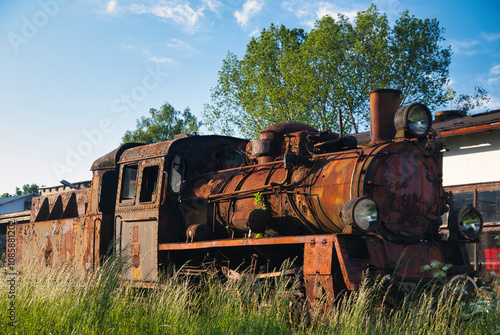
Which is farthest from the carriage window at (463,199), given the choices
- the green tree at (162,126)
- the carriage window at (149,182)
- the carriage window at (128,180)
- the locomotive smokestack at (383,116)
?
the green tree at (162,126)

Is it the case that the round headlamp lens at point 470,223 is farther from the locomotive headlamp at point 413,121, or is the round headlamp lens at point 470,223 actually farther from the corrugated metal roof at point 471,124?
the corrugated metal roof at point 471,124

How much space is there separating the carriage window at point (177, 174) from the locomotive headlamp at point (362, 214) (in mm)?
3354

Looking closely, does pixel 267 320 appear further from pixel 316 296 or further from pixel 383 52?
pixel 383 52

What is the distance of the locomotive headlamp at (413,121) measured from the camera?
6.77 meters

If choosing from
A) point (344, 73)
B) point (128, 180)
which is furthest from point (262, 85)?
point (128, 180)

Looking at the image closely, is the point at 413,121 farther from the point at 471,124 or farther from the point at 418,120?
the point at 471,124

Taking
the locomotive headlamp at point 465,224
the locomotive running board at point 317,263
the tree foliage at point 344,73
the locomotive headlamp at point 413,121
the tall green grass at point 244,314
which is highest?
the tree foliage at point 344,73

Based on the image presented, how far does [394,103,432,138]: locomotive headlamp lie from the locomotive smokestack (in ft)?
0.69

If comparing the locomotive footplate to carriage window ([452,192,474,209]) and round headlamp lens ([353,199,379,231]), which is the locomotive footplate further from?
carriage window ([452,192,474,209])

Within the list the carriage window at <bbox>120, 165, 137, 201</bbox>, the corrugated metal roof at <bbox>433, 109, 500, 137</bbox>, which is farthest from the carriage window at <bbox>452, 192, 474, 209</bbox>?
the carriage window at <bbox>120, 165, 137, 201</bbox>

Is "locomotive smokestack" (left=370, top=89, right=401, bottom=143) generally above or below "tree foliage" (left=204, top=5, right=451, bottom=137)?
below

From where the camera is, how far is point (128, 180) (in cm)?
903

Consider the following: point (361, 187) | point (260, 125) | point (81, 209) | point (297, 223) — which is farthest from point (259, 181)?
point (260, 125)

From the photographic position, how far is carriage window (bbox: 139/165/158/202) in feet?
28.3
